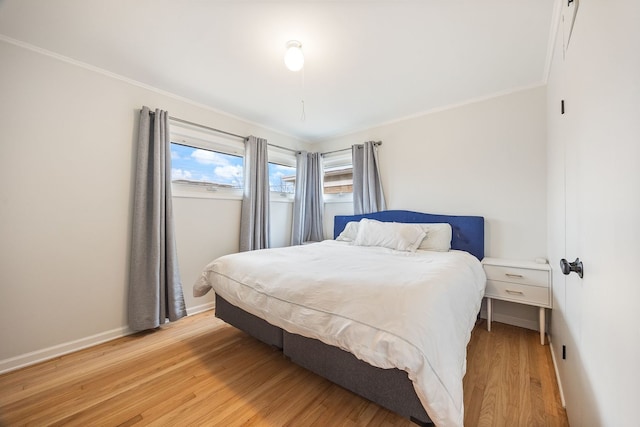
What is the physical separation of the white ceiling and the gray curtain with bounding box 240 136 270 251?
2.35ft

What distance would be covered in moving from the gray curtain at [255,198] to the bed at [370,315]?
37.0 inches

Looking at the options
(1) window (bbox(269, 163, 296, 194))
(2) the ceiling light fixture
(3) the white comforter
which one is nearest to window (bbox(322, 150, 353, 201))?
(1) window (bbox(269, 163, 296, 194))

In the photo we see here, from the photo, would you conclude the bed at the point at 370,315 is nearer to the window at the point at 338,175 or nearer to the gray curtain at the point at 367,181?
the gray curtain at the point at 367,181

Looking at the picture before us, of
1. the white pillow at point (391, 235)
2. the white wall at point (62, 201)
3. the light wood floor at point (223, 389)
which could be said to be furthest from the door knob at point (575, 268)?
the white wall at point (62, 201)

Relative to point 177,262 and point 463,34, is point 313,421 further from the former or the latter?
point 463,34

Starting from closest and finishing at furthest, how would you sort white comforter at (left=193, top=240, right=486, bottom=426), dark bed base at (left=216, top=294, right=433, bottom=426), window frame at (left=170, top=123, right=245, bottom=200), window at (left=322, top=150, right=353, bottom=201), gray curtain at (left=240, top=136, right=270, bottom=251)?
white comforter at (left=193, top=240, right=486, bottom=426) → dark bed base at (left=216, top=294, right=433, bottom=426) → window frame at (left=170, top=123, right=245, bottom=200) → gray curtain at (left=240, top=136, right=270, bottom=251) → window at (left=322, top=150, right=353, bottom=201)

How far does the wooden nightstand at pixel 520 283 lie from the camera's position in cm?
205

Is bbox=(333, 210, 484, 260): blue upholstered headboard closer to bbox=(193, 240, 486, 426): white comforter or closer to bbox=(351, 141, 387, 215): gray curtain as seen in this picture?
bbox=(351, 141, 387, 215): gray curtain

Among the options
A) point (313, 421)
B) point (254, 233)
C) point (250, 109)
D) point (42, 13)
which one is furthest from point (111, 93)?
point (313, 421)

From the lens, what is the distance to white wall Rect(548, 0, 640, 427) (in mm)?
610

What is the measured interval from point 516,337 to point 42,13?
4.41 m

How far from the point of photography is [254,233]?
324 cm

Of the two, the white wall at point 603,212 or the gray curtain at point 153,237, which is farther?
the gray curtain at point 153,237

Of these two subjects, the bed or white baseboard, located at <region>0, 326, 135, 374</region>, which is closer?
the bed
